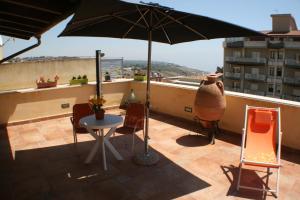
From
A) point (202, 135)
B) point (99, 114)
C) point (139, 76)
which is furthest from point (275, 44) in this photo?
point (99, 114)

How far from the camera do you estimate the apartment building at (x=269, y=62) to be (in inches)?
1626

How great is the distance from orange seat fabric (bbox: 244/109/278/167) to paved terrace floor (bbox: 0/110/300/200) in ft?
1.26

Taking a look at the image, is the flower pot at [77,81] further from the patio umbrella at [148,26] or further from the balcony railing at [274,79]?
the balcony railing at [274,79]

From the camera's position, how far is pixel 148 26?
4508mm

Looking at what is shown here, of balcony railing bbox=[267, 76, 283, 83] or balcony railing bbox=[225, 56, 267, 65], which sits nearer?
balcony railing bbox=[267, 76, 283, 83]

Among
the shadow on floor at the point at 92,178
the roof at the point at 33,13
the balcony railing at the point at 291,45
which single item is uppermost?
the balcony railing at the point at 291,45

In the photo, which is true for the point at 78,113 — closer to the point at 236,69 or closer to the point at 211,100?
the point at 211,100

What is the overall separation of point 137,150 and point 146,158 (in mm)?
556

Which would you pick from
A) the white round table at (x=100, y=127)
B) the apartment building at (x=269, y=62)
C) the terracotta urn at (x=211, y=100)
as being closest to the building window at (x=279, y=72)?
the apartment building at (x=269, y=62)

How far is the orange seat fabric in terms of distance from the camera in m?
4.40

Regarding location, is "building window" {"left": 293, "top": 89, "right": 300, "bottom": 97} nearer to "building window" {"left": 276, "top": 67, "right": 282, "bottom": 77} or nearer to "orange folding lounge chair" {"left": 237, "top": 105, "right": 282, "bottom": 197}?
"building window" {"left": 276, "top": 67, "right": 282, "bottom": 77}

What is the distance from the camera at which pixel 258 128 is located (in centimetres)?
481

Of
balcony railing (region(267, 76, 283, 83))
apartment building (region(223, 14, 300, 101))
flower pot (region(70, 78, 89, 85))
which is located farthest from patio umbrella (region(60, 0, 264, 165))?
balcony railing (region(267, 76, 283, 83))

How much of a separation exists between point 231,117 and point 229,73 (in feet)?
153
